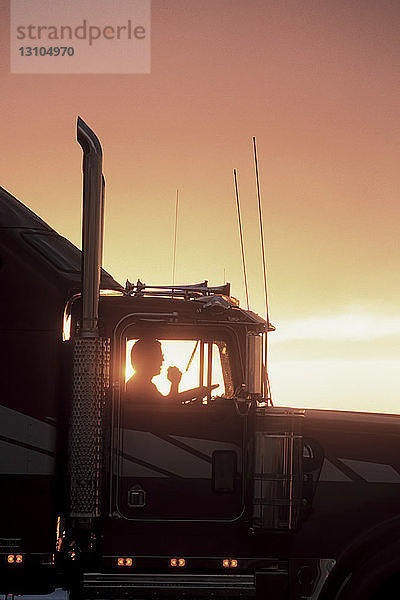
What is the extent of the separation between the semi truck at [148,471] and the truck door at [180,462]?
10 millimetres

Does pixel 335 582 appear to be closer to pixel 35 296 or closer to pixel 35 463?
pixel 35 463

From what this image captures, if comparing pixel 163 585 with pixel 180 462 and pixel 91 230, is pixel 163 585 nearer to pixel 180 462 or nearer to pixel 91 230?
pixel 180 462

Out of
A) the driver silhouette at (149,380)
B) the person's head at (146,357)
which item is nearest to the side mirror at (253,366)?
the driver silhouette at (149,380)

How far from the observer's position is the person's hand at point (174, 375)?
22.7 ft

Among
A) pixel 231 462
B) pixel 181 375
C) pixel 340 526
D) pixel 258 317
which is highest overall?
pixel 258 317

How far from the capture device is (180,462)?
6.71m

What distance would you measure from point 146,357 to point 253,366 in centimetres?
83

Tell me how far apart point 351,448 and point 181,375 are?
1.39 metres

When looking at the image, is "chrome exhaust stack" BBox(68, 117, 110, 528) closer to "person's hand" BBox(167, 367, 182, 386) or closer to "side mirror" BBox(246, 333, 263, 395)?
"person's hand" BBox(167, 367, 182, 386)

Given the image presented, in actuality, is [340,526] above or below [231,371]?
below

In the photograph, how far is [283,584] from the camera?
22.2 feet

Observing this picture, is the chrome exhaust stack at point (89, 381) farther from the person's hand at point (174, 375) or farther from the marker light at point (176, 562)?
the marker light at point (176, 562)

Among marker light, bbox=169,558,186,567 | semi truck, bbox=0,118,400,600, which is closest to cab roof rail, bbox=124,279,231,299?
semi truck, bbox=0,118,400,600

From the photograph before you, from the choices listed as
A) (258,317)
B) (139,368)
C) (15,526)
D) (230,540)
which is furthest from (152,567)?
(258,317)
